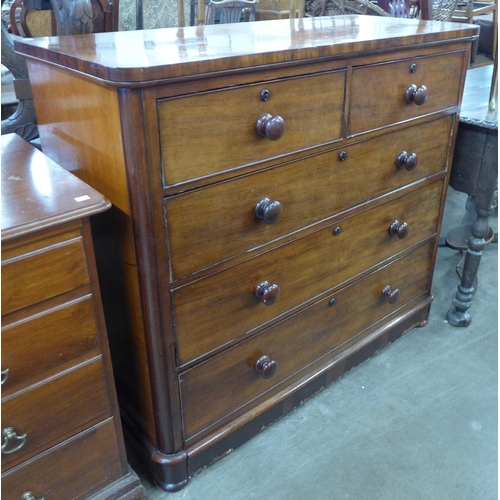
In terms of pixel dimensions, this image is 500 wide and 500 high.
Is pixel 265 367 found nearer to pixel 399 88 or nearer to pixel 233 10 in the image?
pixel 399 88

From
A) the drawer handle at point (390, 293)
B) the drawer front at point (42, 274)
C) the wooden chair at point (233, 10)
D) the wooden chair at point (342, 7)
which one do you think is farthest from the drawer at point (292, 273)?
the wooden chair at point (233, 10)

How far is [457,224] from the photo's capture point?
2541 mm

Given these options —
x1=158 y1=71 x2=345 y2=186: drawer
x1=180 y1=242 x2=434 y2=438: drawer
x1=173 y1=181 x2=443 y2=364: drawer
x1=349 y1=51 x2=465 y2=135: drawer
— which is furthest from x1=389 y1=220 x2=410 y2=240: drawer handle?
x1=158 y1=71 x2=345 y2=186: drawer

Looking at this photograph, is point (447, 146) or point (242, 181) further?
point (447, 146)

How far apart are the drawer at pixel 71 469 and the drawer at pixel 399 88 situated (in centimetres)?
84

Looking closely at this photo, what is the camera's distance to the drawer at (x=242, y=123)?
89cm

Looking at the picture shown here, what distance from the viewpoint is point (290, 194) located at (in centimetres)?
114

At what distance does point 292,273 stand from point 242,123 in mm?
412

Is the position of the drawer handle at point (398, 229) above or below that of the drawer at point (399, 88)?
below

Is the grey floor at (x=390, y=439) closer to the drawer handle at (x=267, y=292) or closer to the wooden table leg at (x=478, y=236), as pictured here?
the wooden table leg at (x=478, y=236)

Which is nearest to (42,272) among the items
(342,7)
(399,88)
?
(399,88)

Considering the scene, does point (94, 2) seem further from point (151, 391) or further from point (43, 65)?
point (151, 391)

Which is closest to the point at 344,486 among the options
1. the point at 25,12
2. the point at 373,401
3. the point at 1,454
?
the point at 373,401

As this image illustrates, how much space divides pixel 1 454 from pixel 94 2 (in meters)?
1.16
